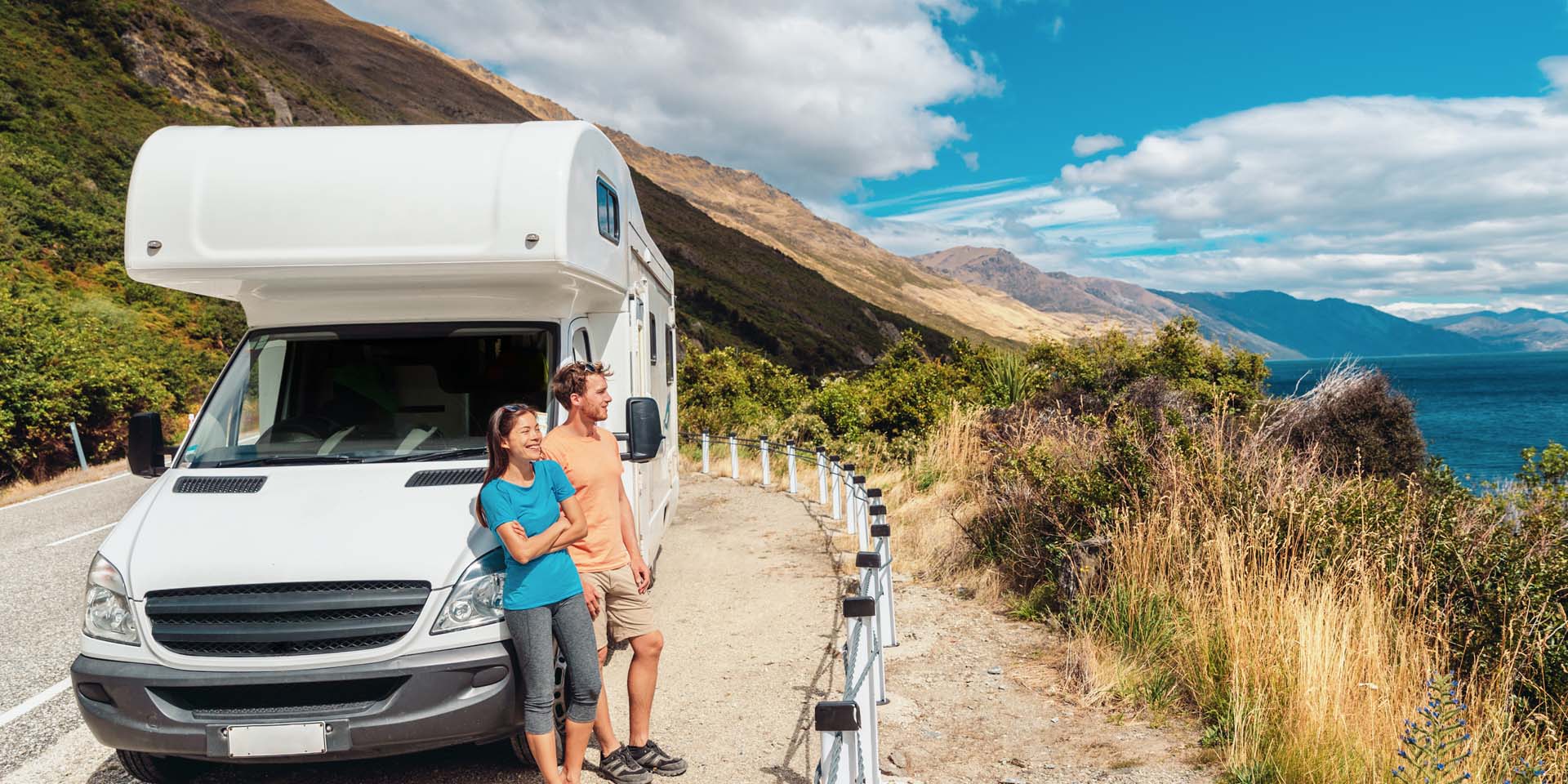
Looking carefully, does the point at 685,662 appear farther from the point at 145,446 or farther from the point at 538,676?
the point at 145,446

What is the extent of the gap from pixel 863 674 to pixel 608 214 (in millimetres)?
3390

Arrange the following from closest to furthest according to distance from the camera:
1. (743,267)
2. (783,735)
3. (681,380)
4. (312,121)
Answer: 1. (783,735)
2. (681,380)
3. (312,121)
4. (743,267)

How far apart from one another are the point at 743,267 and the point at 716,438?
8824cm

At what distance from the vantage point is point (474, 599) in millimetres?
3967

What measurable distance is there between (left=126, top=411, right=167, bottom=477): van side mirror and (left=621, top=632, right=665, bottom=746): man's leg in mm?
2755

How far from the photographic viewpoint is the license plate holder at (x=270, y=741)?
369 centimetres

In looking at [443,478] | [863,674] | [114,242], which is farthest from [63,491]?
[114,242]

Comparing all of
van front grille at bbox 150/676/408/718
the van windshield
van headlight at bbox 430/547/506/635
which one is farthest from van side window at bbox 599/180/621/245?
van front grille at bbox 150/676/408/718

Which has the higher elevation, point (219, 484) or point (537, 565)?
point (219, 484)

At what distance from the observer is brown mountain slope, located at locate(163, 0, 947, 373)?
75.9 metres

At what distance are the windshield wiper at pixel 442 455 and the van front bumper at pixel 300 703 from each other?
4.22ft

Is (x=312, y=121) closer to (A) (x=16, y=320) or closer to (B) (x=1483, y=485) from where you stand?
(A) (x=16, y=320)

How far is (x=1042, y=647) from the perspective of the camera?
638 centimetres

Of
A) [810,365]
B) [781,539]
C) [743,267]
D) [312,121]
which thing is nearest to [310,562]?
[781,539]
